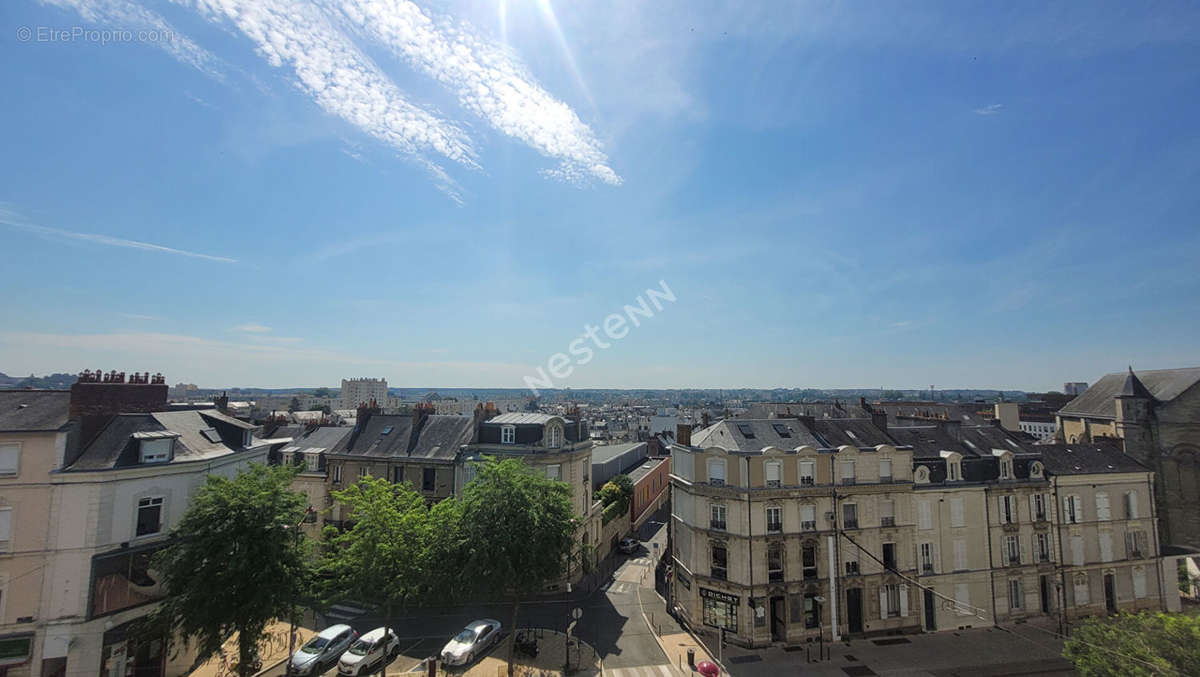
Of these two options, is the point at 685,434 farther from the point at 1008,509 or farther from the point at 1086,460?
the point at 1086,460

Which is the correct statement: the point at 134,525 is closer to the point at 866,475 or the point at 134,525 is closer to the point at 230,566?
the point at 230,566

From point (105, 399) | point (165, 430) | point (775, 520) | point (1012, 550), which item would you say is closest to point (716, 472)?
point (775, 520)

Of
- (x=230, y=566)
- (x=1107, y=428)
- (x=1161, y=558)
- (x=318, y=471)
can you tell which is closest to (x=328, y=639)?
(x=230, y=566)

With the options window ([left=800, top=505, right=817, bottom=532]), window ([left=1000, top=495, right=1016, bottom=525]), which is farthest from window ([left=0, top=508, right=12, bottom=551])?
window ([left=1000, top=495, right=1016, bottom=525])

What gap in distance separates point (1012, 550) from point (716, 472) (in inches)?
802

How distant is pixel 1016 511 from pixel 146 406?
51498 mm

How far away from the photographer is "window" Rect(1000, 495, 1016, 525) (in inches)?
1289

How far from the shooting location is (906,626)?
3098cm

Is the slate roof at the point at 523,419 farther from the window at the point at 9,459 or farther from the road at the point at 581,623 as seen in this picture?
the window at the point at 9,459

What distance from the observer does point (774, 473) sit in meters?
30.5

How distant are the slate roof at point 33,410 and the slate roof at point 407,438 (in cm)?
1712

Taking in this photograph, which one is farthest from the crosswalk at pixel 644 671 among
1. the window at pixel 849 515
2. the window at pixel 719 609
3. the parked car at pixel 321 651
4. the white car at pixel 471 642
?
the parked car at pixel 321 651

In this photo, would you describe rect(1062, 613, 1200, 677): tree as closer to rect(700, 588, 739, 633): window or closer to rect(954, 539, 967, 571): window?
rect(954, 539, 967, 571): window

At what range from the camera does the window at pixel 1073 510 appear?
33.5 m
